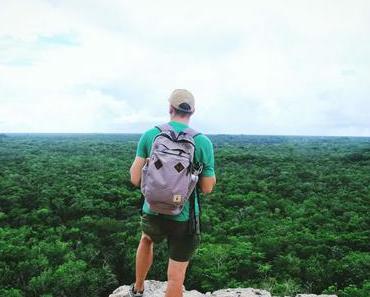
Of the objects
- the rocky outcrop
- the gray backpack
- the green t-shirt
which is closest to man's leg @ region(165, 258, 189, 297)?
the green t-shirt

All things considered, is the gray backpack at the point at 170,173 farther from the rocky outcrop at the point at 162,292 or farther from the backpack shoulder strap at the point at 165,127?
the rocky outcrop at the point at 162,292

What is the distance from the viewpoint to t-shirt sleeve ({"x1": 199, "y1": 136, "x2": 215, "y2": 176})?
4109 mm

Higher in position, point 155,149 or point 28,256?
point 155,149

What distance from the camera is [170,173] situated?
3.88 metres

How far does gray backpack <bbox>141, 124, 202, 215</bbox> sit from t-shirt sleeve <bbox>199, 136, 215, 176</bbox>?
0.14m

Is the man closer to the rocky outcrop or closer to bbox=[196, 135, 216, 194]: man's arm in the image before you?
bbox=[196, 135, 216, 194]: man's arm

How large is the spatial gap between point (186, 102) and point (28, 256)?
7369 mm

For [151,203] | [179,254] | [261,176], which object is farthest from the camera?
[261,176]

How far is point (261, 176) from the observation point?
27.3 m

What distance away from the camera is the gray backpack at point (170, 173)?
388cm

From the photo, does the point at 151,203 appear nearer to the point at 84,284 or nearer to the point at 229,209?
the point at 84,284

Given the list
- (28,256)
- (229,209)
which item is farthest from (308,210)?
(28,256)

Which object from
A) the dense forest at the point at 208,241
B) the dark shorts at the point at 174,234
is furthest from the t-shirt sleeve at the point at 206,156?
the dense forest at the point at 208,241

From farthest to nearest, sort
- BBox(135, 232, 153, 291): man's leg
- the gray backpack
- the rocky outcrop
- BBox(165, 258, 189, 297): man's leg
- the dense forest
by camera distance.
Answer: the dense forest → the rocky outcrop → BBox(135, 232, 153, 291): man's leg → BBox(165, 258, 189, 297): man's leg → the gray backpack
